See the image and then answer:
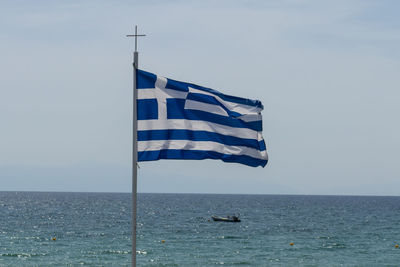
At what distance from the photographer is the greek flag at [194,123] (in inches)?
713

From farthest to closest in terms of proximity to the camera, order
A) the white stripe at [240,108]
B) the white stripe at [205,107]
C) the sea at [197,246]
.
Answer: the sea at [197,246] < the white stripe at [240,108] < the white stripe at [205,107]

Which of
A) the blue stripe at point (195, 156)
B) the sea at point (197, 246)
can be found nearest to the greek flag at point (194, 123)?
the blue stripe at point (195, 156)

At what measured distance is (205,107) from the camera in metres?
18.7

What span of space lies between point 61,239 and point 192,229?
24.3 meters

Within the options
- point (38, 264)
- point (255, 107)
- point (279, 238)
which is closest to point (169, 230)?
point (279, 238)

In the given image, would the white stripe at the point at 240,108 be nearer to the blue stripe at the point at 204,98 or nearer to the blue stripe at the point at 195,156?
the blue stripe at the point at 204,98

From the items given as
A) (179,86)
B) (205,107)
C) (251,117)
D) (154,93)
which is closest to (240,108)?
(251,117)

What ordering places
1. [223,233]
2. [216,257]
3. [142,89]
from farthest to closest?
[223,233], [216,257], [142,89]

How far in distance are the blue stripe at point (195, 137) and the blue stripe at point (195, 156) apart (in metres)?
0.34

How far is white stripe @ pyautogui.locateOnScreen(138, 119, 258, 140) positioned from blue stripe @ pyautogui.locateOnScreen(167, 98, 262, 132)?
101 millimetres

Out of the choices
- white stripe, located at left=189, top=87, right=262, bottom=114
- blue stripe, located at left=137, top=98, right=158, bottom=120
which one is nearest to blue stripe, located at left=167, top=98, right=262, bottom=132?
white stripe, located at left=189, top=87, right=262, bottom=114

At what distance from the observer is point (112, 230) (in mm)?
88125

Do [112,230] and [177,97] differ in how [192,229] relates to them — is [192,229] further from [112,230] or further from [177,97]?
[177,97]

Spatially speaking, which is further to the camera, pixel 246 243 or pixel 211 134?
pixel 246 243
